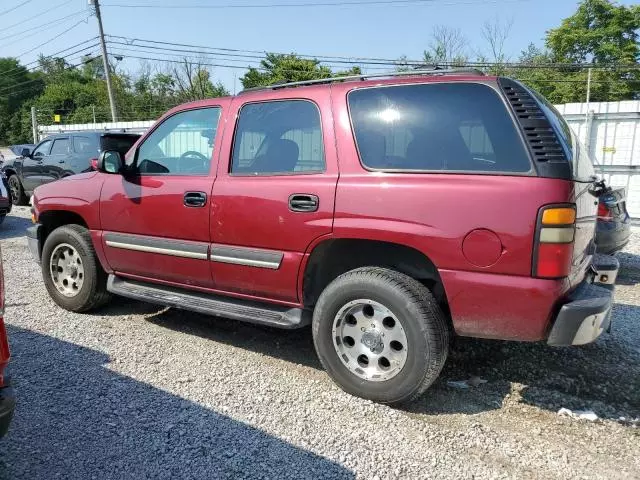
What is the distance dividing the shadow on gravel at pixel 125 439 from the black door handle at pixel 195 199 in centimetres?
131

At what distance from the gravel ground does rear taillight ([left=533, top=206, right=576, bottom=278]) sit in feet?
3.27

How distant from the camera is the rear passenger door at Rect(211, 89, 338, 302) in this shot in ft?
10.9

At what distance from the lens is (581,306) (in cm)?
275

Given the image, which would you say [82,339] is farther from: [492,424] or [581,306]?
[581,306]

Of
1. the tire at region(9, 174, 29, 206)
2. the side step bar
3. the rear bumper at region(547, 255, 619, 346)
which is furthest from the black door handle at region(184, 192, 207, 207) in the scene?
the tire at region(9, 174, 29, 206)

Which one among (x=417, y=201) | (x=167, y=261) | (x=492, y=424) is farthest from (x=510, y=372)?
(x=167, y=261)

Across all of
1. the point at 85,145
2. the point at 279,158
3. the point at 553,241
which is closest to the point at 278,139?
the point at 279,158

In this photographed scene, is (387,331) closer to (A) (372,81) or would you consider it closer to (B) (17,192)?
(A) (372,81)

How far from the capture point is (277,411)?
3123 mm

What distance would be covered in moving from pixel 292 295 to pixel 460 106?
1639 mm

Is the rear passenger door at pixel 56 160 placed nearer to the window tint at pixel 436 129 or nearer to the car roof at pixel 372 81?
the car roof at pixel 372 81

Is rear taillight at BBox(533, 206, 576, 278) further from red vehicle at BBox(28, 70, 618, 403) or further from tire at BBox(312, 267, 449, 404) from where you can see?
tire at BBox(312, 267, 449, 404)

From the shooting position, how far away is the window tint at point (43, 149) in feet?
38.1

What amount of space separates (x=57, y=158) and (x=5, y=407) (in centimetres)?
1044
